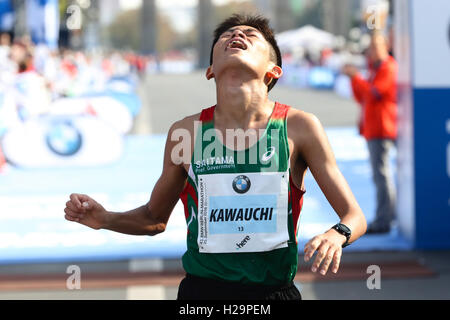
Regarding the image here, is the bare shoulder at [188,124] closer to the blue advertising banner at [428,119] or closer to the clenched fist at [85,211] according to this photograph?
the clenched fist at [85,211]

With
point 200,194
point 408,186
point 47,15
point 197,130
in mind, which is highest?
Answer: point 47,15

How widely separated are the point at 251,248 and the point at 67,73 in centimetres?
1953

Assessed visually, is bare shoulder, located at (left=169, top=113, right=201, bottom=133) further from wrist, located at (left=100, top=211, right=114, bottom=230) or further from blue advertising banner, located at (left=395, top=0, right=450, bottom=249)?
blue advertising banner, located at (left=395, top=0, right=450, bottom=249)

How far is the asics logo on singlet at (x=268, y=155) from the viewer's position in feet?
9.04

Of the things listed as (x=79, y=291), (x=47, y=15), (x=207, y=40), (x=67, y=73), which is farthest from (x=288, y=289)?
(x=207, y=40)

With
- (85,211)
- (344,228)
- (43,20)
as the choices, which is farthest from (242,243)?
(43,20)

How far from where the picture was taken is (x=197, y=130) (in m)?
2.86

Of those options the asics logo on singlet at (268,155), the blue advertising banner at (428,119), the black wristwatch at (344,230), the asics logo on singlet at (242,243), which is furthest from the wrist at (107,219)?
the blue advertising banner at (428,119)

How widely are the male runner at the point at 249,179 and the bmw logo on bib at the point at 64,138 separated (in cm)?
1074

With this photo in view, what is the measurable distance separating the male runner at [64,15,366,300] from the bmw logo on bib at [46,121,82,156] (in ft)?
35.2

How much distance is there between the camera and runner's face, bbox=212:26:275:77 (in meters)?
2.71

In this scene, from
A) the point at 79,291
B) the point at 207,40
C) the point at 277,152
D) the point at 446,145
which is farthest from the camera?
the point at 207,40

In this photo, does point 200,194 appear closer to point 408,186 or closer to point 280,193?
point 280,193

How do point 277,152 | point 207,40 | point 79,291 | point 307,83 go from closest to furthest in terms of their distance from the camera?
point 277,152 < point 79,291 < point 307,83 < point 207,40
